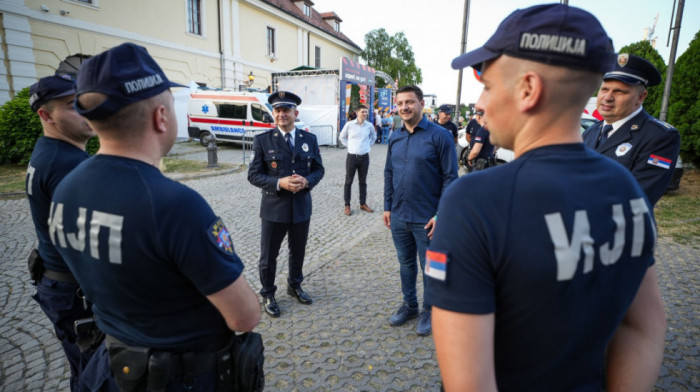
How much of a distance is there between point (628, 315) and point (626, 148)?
7.06 ft

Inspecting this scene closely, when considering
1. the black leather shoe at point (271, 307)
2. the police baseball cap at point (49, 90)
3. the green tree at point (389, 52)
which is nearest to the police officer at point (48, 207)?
the police baseball cap at point (49, 90)

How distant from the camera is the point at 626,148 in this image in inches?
Answer: 110

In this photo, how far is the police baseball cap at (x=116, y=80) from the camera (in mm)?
1226

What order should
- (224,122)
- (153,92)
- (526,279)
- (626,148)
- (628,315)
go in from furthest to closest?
(224,122) → (626,148) → (153,92) → (628,315) → (526,279)

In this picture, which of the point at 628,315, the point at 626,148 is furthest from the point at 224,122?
the point at 628,315

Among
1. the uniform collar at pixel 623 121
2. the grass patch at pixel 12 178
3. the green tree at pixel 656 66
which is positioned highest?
the green tree at pixel 656 66

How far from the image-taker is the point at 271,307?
3707 millimetres

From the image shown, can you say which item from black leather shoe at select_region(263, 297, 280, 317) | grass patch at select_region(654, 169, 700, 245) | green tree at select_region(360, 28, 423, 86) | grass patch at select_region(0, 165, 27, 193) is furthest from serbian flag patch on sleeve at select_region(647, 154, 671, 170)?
green tree at select_region(360, 28, 423, 86)

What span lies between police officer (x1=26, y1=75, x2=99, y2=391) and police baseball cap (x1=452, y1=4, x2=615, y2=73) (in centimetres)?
216

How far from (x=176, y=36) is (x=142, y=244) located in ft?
69.6

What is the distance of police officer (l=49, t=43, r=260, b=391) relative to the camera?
121 centimetres

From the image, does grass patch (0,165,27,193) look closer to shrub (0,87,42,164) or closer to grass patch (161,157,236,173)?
shrub (0,87,42,164)

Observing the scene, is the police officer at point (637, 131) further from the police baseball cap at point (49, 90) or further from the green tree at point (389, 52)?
the green tree at point (389, 52)

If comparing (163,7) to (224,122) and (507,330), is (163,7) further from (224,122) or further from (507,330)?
(507,330)
